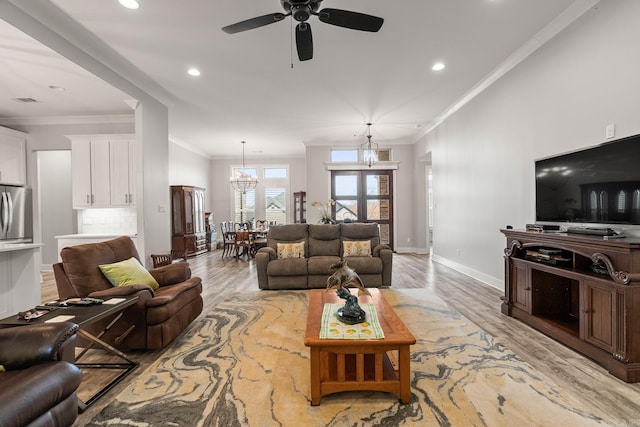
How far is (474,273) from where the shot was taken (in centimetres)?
500

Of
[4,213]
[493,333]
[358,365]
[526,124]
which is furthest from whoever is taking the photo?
[4,213]

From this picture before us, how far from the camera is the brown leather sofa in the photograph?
123 centimetres

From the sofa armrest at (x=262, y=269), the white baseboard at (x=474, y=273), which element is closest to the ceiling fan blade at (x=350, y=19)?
the sofa armrest at (x=262, y=269)

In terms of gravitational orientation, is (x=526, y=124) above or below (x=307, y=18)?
below

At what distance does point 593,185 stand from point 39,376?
4.07 meters

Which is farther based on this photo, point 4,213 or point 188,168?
point 188,168

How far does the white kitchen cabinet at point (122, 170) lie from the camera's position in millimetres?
4660

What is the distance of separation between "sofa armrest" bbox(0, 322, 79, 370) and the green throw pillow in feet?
3.73

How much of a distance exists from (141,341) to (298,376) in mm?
1391

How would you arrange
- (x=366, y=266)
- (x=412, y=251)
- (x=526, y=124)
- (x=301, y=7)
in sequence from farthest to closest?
(x=412, y=251)
(x=366, y=266)
(x=526, y=124)
(x=301, y=7)

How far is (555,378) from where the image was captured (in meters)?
2.09

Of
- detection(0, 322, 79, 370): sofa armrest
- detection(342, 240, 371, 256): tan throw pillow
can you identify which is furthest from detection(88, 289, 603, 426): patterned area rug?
detection(342, 240, 371, 256): tan throw pillow

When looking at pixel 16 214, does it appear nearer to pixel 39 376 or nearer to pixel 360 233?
pixel 39 376

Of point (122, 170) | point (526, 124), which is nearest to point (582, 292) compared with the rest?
point (526, 124)
